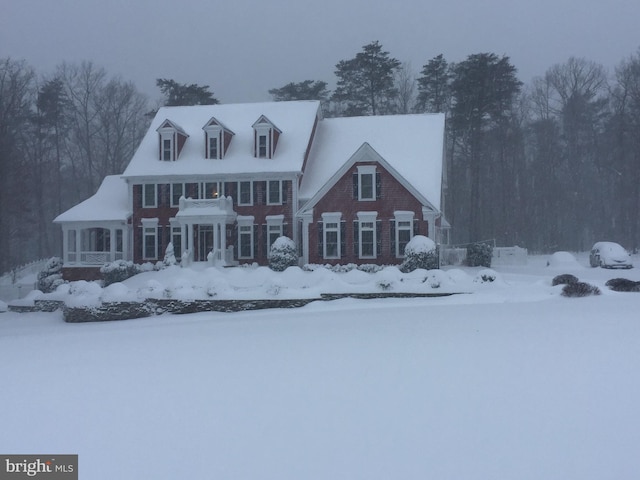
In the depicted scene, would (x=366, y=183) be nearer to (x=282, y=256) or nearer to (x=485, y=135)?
(x=282, y=256)

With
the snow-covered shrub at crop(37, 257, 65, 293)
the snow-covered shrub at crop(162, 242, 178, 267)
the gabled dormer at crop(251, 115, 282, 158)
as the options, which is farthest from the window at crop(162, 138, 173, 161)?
the snow-covered shrub at crop(37, 257, 65, 293)

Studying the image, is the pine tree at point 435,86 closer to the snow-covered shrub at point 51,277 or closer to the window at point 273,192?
the window at point 273,192

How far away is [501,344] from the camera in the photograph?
35.7 ft

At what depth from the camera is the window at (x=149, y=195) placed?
3312 centimetres

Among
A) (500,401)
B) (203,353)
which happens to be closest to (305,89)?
(203,353)

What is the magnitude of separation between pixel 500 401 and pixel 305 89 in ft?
161

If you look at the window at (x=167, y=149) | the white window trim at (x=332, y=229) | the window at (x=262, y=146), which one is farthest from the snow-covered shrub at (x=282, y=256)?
the window at (x=167, y=149)

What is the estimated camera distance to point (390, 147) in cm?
3247

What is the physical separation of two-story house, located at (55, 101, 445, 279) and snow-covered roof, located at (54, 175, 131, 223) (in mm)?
66

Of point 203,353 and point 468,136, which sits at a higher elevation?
point 468,136

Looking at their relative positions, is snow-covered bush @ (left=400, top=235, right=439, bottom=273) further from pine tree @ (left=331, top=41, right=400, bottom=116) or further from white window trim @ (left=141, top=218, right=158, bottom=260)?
pine tree @ (left=331, top=41, right=400, bottom=116)

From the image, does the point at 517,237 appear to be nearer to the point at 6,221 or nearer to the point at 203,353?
the point at 6,221

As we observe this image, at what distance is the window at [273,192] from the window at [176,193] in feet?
→ 15.6

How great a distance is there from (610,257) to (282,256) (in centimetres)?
1715
